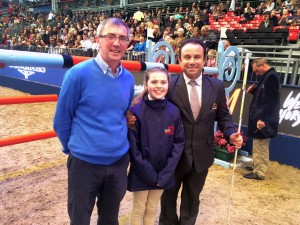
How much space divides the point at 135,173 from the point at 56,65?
0.97m

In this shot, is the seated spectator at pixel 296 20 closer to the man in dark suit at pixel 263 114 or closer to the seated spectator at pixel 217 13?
the seated spectator at pixel 217 13

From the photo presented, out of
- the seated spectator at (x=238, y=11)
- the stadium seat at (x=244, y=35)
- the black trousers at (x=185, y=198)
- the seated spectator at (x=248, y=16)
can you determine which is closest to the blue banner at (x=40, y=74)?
the stadium seat at (x=244, y=35)

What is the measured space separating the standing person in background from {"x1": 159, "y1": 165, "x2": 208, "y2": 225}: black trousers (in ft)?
2.39

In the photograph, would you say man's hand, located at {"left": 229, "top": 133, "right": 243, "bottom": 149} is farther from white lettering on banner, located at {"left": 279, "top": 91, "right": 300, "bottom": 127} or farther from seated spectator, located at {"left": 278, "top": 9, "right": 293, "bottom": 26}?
seated spectator, located at {"left": 278, "top": 9, "right": 293, "bottom": 26}

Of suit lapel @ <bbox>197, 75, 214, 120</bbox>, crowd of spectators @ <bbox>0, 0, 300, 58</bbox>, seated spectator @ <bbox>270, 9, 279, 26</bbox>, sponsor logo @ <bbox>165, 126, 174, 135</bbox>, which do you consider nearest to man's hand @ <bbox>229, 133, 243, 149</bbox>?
suit lapel @ <bbox>197, 75, 214, 120</bbox>

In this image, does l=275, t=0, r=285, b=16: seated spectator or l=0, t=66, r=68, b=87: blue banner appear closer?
l=0, t=66, r=68, b=87: blue banner

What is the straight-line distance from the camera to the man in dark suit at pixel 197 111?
2094mm

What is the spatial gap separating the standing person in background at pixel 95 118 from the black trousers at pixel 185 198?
2.39 feet

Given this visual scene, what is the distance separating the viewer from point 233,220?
9.84 feet

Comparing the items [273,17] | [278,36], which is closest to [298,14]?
[273,17]

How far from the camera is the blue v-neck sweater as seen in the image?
5.34 feet

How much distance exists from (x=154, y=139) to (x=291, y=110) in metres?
3.61

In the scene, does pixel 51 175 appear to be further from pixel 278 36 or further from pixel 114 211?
pixel 278 36

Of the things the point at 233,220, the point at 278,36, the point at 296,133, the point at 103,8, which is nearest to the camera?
the point at 233,220
